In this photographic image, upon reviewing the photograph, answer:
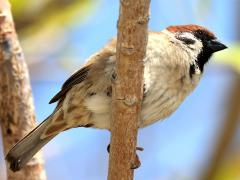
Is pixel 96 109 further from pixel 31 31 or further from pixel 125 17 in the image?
pixel 31 31

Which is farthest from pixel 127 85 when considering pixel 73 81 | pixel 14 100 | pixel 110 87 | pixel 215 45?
pixel 215 45

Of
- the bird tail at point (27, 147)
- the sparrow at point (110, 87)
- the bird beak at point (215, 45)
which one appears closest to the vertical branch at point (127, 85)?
the sparrow at point (110, 87)

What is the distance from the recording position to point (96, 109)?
3.72 m

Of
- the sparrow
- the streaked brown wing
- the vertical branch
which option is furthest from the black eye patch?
the vertical branch

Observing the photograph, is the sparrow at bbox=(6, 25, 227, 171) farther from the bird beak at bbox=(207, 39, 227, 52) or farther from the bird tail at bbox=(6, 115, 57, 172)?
the bird beak at bbox=(207, 39, 227, 52)

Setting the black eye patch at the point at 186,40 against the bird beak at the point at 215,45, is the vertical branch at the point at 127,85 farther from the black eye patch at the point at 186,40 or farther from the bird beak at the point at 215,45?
the bird beak at the point at 215,45

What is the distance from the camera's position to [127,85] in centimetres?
300

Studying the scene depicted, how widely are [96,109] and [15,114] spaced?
1.80ft

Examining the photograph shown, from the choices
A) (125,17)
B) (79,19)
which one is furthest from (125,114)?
(79,19)

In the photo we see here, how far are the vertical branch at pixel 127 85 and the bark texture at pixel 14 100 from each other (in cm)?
88

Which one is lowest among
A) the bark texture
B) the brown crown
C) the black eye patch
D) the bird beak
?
the bark texture

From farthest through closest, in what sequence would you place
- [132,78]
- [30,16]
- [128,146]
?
[30,16] < [128,146] < [132,78]

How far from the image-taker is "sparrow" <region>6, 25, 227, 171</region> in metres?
3.62

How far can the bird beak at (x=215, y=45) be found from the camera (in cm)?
430
